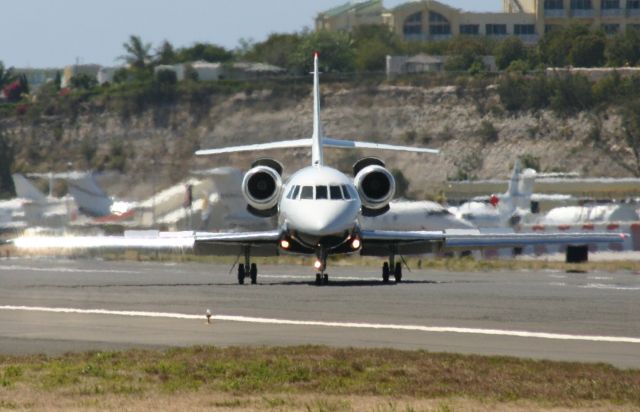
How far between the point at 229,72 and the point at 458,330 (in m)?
95.1

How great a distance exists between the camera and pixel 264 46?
12750 cm

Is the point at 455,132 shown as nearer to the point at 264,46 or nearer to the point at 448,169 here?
the point at 448,169

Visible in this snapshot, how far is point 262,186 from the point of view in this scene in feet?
120

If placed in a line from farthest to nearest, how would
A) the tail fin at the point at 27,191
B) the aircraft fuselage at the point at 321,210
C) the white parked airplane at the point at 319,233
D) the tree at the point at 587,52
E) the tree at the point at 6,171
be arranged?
the tree at the point at 587,52 → the tree at the point at 6,171 → the tail fin at the point at 27,191 → the white parked airplane at the point at 319,233 → the aircraft fuselage at the point at 321,210

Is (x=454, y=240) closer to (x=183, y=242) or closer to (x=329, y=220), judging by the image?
(x=329, y=220)

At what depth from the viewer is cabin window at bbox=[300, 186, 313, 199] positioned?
34281mm

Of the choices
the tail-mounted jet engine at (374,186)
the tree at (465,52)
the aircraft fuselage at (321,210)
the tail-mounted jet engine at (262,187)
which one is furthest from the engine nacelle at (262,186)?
the tree at (465,52)

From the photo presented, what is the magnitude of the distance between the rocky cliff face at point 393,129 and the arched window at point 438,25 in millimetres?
34479

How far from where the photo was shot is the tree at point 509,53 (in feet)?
412

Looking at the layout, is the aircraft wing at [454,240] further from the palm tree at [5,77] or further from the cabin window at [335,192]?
the palm tree at [5,77]

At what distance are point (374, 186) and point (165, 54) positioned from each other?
3367 inches

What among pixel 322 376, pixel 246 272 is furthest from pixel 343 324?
pixel 246 272

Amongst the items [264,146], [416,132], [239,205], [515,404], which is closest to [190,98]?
[416,132]

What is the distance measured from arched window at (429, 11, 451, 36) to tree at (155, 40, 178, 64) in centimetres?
3988
